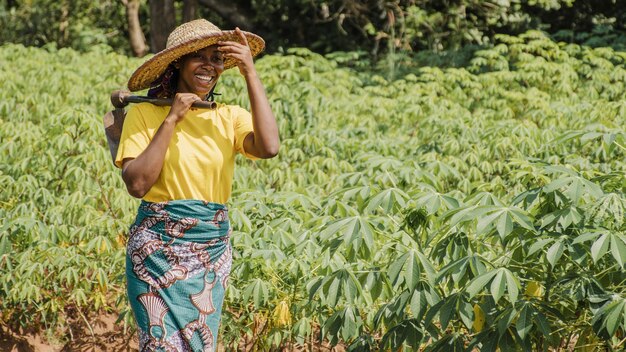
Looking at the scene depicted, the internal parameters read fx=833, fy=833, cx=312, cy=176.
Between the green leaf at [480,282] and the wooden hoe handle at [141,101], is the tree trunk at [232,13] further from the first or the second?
the green leaf at [480,282]

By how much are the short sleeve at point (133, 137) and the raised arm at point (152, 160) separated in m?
0.04

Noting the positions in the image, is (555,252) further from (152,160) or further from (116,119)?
(116,119)

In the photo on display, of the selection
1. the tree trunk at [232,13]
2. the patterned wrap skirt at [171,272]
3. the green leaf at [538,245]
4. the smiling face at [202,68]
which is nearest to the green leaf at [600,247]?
the green leaf at [538,245]

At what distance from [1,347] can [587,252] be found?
2.63 meters

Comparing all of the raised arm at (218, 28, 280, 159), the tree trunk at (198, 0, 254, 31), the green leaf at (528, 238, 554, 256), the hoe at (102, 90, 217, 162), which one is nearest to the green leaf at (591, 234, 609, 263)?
the green leaf at (528, 238, 554, 256)

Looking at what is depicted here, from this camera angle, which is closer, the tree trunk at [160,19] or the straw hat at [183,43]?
the straw hat at [183,43]

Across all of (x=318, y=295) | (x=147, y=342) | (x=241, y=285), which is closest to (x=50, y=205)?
(x=241, y=285)

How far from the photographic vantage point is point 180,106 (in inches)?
81.6

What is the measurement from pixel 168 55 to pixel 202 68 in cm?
9

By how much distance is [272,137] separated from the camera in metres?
2.17

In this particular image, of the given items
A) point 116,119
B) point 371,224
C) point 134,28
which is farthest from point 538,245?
point 134,28

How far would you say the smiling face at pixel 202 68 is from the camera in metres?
2.20

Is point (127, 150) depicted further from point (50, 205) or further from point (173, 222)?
point (50, 205)

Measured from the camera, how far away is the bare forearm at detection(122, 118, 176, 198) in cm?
202
